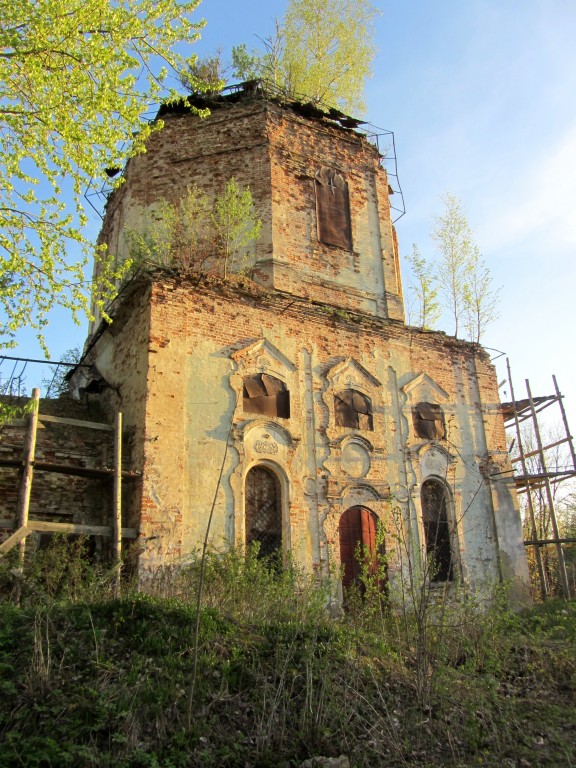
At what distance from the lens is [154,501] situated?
35.5ft

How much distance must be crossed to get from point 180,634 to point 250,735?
5.03ft

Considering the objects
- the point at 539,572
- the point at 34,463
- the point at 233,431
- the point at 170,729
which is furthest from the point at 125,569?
the point at 539,572

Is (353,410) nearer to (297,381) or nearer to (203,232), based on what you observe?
(297,381)

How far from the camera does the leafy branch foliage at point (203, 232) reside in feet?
46.6

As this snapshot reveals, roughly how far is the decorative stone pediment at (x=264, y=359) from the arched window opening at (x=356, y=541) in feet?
10.1

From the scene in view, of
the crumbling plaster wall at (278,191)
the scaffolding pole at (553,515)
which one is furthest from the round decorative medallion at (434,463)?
the crumbling plaster wall at (278,191)

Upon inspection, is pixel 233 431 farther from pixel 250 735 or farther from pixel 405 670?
pixel 250 735

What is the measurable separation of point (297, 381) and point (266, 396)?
2.94 feet

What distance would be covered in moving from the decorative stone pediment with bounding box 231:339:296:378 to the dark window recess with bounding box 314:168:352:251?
3636 mm

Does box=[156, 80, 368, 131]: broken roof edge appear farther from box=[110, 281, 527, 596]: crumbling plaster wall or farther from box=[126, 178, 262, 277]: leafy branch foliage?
box=[110, 281, 527, 596]: crumbling plaster wall

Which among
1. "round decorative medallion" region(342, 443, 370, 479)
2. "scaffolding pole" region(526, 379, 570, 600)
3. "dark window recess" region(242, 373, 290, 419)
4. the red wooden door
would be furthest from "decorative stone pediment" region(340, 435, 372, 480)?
"scaffolding pole" region(526, 379, 570, 600)

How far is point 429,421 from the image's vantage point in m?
14.8

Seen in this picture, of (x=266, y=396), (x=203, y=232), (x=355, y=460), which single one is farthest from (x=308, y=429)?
(x=203, y=232)

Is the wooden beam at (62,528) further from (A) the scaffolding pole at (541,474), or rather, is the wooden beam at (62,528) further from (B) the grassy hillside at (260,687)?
(A) the scaffolding pole at (541,474)
